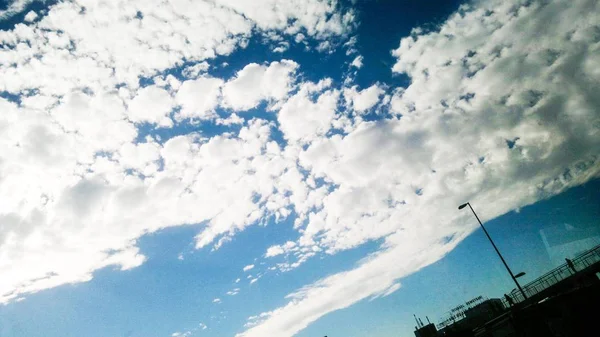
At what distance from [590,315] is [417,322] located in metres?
62.0

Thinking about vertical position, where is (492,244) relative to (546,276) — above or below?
above

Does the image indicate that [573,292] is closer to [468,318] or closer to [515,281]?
[515,281]

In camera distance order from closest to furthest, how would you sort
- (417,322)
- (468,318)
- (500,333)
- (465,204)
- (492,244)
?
(500,333) → (492,244) → (465,204) → (468,318) → (417,322)

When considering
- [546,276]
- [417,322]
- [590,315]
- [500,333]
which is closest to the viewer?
[590,315]

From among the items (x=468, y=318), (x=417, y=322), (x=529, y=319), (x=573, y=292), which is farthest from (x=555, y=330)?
(x=417, y=322)

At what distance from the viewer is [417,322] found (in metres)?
70.2

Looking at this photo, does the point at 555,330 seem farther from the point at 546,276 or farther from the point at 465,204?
the point at 465,204

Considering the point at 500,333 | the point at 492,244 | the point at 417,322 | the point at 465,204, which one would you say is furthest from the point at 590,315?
the point at 417,322

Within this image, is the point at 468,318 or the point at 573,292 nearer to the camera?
the point at 573,292

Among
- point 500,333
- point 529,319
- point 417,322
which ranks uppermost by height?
point 529,319

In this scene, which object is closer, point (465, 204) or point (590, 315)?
point (590, 315)

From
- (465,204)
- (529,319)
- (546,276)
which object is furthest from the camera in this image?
(465,204)

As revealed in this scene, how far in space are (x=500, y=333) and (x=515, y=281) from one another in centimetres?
642

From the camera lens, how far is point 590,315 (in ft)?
55.7
